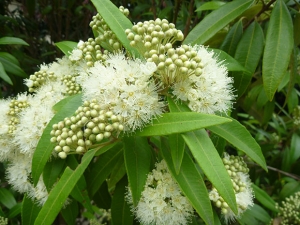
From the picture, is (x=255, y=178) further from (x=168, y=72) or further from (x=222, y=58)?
(x=168, y=72)

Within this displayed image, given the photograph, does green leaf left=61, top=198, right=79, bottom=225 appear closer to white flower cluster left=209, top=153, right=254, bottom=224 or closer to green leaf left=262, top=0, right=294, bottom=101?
white flower cluster left=209, top=153, right=254, bottom=224

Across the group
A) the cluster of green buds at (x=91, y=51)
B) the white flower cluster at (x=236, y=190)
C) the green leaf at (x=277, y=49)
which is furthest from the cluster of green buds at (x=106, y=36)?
the white flower cluster at (x=236, y=190)

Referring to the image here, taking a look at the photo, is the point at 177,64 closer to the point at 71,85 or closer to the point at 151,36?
the point at 151,36

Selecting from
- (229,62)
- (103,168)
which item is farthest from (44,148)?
(229,62)

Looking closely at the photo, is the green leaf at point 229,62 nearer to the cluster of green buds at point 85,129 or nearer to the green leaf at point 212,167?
the green leaf at point 212,167

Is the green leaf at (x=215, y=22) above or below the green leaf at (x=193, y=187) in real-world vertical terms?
above

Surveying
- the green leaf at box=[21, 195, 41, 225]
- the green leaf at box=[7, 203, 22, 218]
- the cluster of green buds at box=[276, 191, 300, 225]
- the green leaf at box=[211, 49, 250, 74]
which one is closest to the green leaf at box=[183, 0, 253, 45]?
the green leaf at box=[211, 49, 250, 74]

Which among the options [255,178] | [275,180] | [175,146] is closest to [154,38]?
[175,146]
